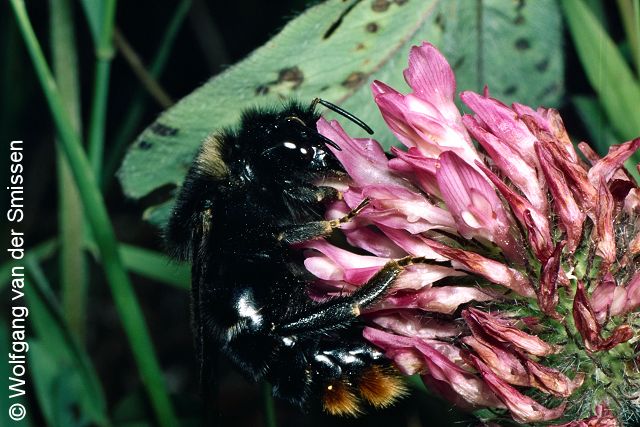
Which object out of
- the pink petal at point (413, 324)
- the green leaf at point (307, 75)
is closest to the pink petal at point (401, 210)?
the pink petal at point (413, 324)

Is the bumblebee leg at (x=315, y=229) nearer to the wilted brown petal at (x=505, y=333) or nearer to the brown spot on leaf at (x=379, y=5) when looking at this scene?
the wilted brown petal at (x=505, y=333)

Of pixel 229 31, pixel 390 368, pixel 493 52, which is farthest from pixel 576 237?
pixel 229 31

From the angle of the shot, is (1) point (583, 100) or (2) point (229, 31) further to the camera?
(2) point (229, 31)

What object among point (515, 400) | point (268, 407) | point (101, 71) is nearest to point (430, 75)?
point (515, 400)

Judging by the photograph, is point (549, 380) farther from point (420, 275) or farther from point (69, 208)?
point (69, 208)

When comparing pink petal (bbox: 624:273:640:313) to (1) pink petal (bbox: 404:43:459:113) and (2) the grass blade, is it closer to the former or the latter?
(1) pink petal (bbox: 404:43:459:113)

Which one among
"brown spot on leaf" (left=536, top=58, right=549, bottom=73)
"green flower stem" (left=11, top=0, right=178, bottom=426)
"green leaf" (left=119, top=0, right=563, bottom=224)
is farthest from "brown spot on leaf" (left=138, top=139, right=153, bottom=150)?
"brown spot on leaf" (left=536, top=58, right=549, bottom=73)

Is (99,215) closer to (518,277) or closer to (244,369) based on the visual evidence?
(244,369)
